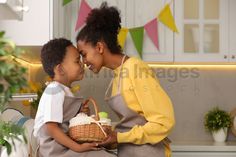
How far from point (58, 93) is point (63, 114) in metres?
0.07

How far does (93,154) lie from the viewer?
1.52 m

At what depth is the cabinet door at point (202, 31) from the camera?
3.00 meters

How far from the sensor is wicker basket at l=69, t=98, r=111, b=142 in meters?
1.48

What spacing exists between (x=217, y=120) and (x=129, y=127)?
1.53 metres

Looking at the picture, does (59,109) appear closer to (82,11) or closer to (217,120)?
(82,11)

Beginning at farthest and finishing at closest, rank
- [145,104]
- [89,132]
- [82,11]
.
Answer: [82,11] < [145,104] < [89,132]

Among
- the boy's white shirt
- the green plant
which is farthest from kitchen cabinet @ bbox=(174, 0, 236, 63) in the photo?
the boy's white shirt

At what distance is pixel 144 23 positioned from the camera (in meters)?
2.98

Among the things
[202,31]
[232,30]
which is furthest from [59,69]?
[232,30]

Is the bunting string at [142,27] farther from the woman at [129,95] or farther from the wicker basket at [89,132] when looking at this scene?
the wicker basket at [89,132]

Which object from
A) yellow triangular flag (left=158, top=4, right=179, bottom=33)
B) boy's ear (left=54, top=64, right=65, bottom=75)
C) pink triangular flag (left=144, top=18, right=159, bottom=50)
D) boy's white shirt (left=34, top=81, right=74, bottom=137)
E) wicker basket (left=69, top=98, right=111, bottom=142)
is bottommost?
wicker basket (left=69, top=98, right=111, bottom=142)

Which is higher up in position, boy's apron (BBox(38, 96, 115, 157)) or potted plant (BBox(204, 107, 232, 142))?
boy's apron (BBox(38, 96, 115, 157))

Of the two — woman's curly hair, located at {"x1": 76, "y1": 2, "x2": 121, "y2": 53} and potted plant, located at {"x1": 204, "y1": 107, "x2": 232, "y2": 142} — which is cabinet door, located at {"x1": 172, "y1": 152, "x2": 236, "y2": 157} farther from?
woman's curly hair, located at {"x1": 76, "y1": 2, "x2": 121, "y2": 53}

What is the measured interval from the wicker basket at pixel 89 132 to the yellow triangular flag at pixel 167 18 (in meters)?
1.58
